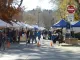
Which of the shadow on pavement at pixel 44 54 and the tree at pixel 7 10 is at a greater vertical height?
the tree at pixel 7 10

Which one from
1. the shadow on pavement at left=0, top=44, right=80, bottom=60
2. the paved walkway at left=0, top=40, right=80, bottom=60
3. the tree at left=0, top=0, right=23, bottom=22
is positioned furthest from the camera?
the tree at left=0, top=0, right=23, bottom=22

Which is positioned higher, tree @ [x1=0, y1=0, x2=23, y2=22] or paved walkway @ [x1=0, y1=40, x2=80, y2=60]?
tree @ [x1=0, y1=0, x2=23, y2=22]

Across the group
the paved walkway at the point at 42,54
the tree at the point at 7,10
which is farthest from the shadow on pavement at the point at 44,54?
the tree at the point at 7,10

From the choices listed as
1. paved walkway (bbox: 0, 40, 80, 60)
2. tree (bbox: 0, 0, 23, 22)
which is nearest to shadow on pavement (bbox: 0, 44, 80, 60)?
paved walkway (bbox: 0, 40, 80, 60)

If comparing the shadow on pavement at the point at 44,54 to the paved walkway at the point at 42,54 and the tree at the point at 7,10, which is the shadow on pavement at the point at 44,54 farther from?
the tree at the point at 7,10

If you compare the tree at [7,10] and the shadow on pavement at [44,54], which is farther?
the tree at [7,10]

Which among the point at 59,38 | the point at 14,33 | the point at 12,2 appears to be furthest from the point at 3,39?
the point at 12,2

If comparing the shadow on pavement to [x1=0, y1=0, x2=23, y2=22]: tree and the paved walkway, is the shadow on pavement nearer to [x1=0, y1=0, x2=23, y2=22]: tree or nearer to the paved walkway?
the paved walkway

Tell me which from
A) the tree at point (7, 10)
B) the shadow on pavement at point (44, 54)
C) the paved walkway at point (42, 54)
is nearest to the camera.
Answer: the shadow on pavement at point (44, 54)

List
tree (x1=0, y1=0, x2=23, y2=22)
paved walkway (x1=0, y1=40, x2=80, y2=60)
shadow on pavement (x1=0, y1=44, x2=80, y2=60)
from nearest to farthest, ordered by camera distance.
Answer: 1. shadow on pavement (x1=0, y1=44, x2=80, y2=60)
2. paved walkway (x1=0, y1=40, x2=80, y2=60)
3. tree (x1=0, y1=0, x2=23, y2=22)

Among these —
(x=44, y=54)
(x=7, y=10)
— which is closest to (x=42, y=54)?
(x=44, y=54)

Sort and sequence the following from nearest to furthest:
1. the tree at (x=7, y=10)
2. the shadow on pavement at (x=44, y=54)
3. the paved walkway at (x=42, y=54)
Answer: the shadow on pavement at (x=44, y=54) < the paved walkway at (x=42, y=54) < the tree at (x=7, y=10)

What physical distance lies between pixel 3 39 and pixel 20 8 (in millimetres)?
17185

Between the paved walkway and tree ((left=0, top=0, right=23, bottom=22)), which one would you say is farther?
tree ((left=0, top=0, right=23, bottom=22))
